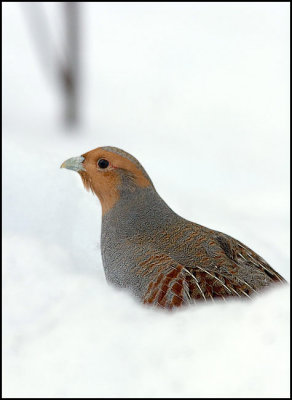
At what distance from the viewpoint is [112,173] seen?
3.06 m

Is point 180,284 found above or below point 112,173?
below

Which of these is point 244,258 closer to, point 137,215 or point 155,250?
point 155,250

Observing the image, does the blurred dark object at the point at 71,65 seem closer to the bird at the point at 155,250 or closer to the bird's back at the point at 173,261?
the bird at the point at 155,250

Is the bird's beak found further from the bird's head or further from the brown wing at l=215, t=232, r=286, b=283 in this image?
the brown wing at l=215, t=232, r=286, b=283

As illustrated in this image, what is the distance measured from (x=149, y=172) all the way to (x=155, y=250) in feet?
11.0

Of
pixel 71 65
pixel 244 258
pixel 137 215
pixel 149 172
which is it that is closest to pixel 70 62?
pixel 71 65

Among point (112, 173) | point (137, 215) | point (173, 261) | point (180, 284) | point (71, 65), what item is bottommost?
point (180, 284)

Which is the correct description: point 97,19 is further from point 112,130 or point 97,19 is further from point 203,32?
point 112,130

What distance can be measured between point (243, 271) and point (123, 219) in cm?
58

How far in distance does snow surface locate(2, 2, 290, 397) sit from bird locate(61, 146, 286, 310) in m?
0.09

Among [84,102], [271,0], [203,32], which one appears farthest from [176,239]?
[271,0]

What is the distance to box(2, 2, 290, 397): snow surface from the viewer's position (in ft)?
6.60

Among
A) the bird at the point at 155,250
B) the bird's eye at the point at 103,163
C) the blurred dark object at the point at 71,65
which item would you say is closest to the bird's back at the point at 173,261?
the bird at the point at 155,250

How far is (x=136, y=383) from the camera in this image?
192 centimetres
